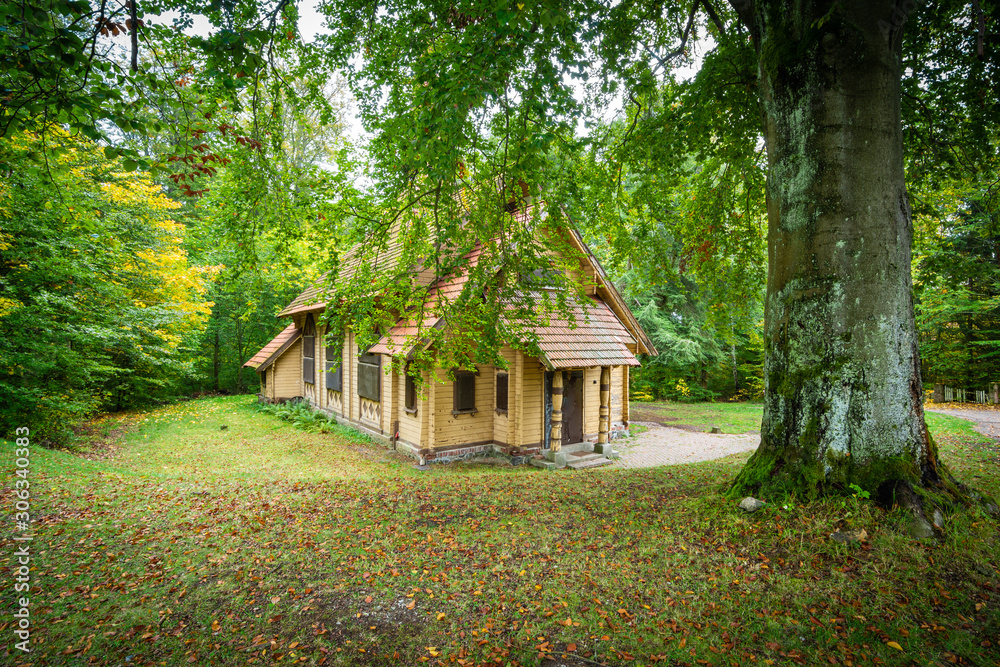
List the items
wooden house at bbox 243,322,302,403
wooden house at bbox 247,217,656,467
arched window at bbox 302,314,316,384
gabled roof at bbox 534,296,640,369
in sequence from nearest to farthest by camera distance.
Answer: gabled roof at bbox 534,296,640,369 < wooden house at bbox 247,217,656,467 < arched window at bbox 302,314,316,384 < wooden house at bbox 243,322,302,403

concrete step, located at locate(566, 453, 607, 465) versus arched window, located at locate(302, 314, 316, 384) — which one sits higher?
arched window, located at locate(302, 314, 316, 384)

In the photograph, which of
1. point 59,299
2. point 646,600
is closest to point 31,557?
point 646,600

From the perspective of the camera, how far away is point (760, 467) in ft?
13.8

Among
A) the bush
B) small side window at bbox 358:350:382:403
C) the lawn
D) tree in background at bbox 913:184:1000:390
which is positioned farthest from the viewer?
tree in background at bbox 913:184:1000:390

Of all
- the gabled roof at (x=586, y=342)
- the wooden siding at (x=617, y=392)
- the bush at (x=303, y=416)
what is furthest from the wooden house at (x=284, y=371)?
the wooden siding at (x=617, y=392)

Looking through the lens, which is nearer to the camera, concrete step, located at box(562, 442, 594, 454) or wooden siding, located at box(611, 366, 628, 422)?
concrete step, located at box(562, 442, 594, 454)

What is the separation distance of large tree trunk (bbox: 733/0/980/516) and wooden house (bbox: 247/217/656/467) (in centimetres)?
599

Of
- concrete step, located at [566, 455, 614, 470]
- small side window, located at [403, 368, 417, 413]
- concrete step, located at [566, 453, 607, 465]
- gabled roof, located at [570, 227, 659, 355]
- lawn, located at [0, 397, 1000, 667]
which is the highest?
gabled roof, located at [570, 227, 659, 355]

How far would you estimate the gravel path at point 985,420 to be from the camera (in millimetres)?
11484

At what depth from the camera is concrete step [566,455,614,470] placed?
35.6 feet

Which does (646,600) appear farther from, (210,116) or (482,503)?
(210,116)

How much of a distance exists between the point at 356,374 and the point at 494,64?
1124cm

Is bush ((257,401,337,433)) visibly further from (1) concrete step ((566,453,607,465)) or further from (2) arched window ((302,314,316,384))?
(1) concrete step ((566,453,607,465))

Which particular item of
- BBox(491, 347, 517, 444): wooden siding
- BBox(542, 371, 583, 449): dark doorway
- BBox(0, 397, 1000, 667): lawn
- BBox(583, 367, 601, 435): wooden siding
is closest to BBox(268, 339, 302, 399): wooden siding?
BBox(491, 347, 517, 444): wooden siding
